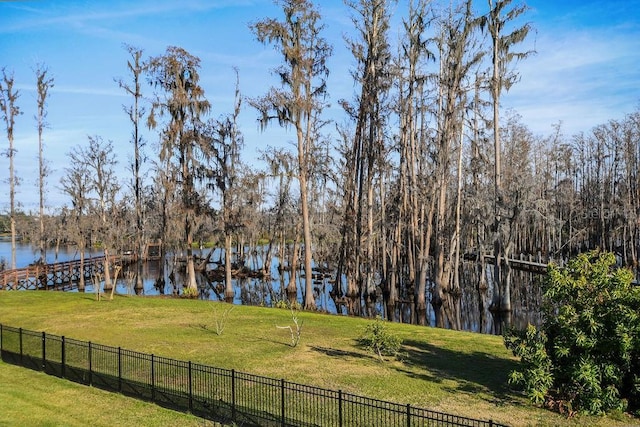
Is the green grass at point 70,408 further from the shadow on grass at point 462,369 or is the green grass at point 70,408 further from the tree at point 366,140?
the tree at point 366,140

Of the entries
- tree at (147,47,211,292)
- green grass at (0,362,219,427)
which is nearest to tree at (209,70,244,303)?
tree at (147,47,211,292)

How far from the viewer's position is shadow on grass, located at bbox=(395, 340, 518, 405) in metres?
15.0

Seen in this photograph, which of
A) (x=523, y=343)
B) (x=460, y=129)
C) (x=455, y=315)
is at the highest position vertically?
(x=460, y=129)

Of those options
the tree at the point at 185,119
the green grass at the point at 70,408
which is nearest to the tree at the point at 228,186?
the tree at the point at 185,119

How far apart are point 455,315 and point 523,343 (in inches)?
834

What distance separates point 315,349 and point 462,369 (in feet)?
18.8

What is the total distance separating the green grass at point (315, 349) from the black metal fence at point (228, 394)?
114cm

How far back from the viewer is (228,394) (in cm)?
1445

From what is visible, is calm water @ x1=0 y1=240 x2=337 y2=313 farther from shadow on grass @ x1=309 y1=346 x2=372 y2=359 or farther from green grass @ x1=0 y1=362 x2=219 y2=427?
green grass @ x1=0 y1=362 x2=219 y2=427

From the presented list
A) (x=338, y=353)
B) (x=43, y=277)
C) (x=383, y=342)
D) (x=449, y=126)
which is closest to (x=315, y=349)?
(x=338, y=353)

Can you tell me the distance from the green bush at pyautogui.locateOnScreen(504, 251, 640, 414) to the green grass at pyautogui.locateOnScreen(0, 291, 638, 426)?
70 centimetres

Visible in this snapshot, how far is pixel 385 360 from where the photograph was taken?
18484 millimetres

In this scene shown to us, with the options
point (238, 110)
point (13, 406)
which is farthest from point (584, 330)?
point (238, 110)

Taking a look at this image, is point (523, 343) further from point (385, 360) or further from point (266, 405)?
A: point (266, 405)
